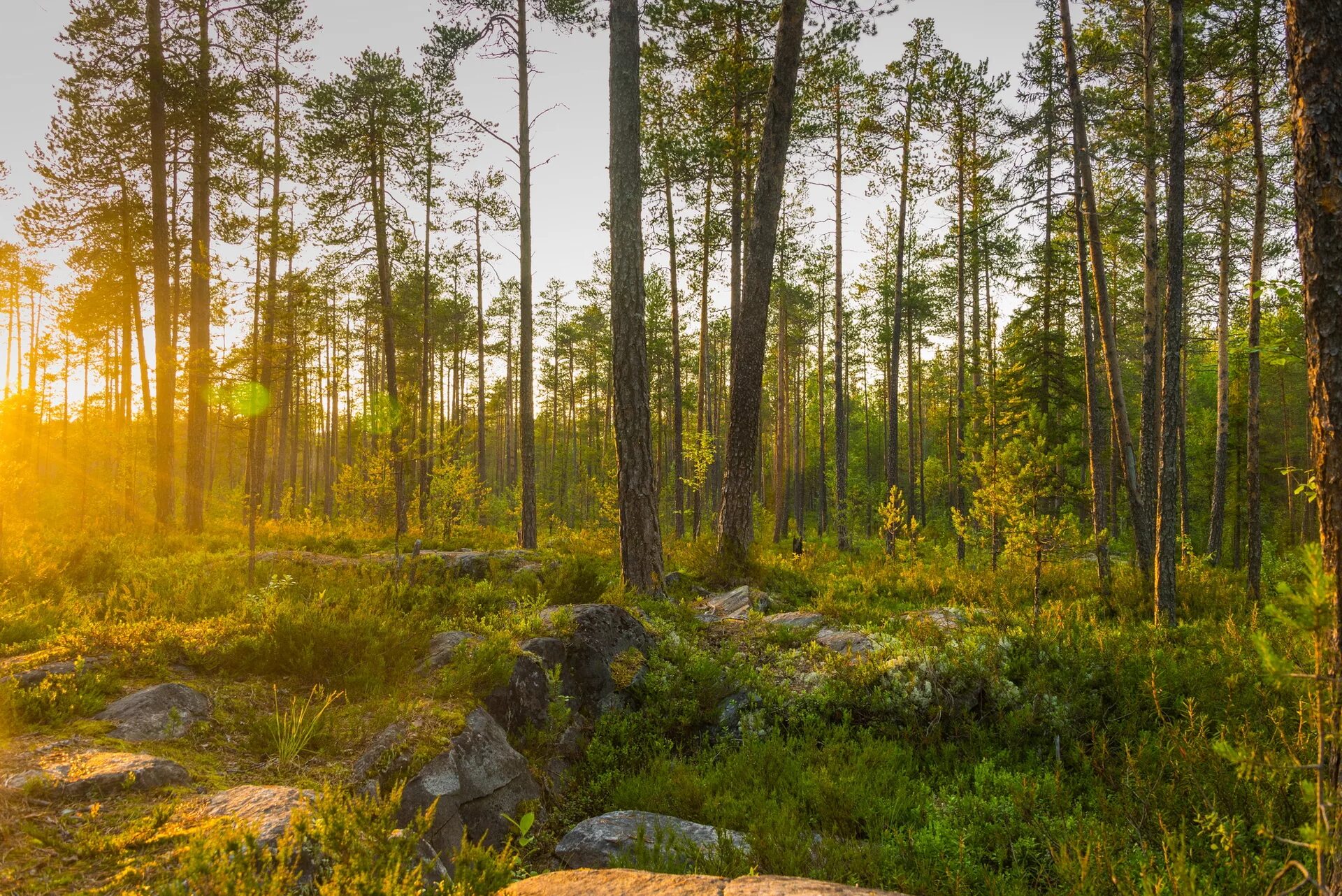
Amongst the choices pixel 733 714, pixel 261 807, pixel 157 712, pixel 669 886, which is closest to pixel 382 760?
pixel 261 807

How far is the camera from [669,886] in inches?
108

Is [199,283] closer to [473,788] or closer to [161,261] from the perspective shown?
[161,261]

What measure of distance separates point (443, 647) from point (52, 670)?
106 inches

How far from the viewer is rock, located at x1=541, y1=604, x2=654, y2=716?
5.75 meters

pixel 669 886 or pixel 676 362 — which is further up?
pixel 676 362

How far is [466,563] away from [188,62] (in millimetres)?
13497

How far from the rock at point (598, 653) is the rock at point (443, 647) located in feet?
2.70

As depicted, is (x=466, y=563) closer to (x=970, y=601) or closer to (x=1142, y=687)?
(x=970, y=601)

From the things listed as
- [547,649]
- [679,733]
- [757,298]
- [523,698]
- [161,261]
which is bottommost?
[679,733]

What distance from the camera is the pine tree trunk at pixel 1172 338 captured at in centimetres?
823

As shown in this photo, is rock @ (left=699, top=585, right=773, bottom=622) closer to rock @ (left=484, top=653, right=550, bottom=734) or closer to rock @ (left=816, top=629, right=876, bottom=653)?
rock @ (left=816, top=629, right=876, bottom=653)

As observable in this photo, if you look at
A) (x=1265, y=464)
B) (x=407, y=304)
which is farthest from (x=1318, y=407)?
(x=1265, y=464)

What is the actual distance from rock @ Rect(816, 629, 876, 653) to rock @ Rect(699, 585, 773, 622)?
123 cm

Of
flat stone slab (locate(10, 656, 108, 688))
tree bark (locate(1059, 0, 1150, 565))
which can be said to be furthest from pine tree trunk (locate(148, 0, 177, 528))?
tree bark (locate(1059, 0, 1150, 565))
